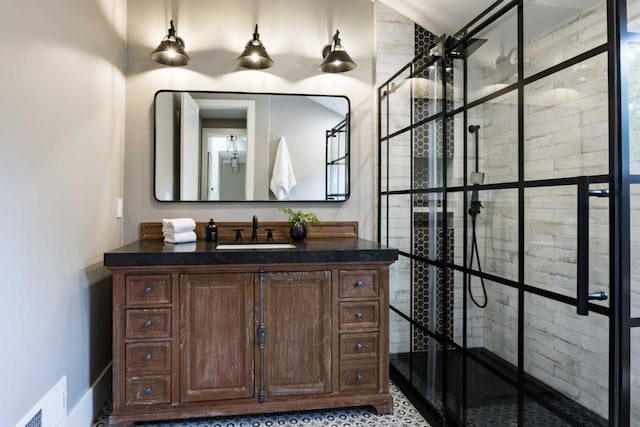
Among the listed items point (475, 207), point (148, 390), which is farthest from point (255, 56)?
point (148, 390)

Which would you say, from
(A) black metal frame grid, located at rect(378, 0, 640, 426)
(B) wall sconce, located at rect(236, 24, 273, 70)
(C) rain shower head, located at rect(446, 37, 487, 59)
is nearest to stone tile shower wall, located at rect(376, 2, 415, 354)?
(C) rain shower head, located at rect(446, 37, 487, 59)

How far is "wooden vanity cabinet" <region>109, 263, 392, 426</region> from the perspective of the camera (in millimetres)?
1900

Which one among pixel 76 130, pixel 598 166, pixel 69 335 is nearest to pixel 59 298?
pixel 69 335

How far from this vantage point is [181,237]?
2.33 meters

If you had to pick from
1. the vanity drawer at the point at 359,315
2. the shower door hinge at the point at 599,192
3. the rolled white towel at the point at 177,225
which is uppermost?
the shower door hinge at the point at 599,192

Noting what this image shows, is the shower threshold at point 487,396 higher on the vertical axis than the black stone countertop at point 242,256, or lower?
lower

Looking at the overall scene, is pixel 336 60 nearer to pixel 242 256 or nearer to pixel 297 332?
pixel 242 256

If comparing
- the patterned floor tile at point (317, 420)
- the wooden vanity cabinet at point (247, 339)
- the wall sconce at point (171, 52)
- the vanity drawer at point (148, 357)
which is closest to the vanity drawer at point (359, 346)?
the wooden vanity cabinet at point (247, 339)

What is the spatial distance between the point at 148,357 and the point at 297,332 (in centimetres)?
77

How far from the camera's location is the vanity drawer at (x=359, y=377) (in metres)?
2.06

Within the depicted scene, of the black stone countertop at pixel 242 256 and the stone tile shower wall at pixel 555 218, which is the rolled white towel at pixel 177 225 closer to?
the black stone countertop at pixel 242 256

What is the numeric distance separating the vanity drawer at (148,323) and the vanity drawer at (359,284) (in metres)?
0.93

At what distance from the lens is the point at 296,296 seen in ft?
Result: 6.63

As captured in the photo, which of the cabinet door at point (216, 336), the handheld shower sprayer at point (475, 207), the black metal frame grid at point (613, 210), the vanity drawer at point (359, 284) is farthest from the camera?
the vanity drawer at point (359, 284)
